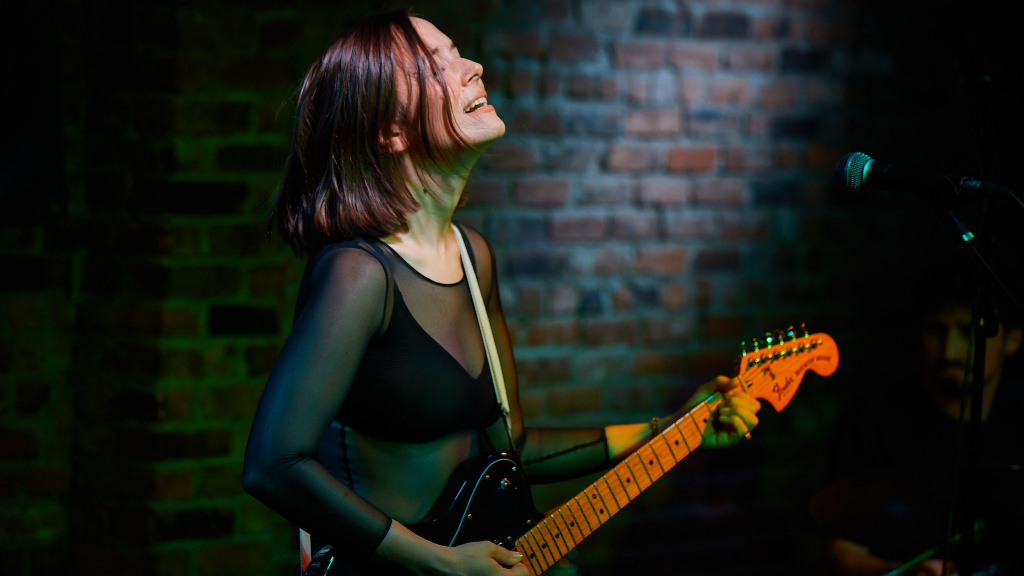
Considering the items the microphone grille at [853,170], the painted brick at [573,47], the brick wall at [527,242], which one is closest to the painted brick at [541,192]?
the brick wall at [527,242]

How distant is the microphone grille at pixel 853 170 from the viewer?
4.25 ft

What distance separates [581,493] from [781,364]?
18.7 inches

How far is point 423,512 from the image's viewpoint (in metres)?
1.38

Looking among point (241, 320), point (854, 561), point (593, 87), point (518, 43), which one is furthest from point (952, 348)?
point (241, 320)

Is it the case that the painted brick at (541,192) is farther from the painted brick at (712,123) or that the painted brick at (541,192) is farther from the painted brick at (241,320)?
the painted brick at (241,320)

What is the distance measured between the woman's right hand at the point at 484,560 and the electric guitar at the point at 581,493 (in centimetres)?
3

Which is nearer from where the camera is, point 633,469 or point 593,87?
point 633,469

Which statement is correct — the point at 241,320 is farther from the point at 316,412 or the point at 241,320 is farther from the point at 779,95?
the point at 779,95

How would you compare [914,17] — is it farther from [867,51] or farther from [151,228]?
[151,228]

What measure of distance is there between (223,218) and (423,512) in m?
1.09

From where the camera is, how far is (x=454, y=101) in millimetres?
1356

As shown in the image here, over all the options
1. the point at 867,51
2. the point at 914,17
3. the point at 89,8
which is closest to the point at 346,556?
the point at 89,8

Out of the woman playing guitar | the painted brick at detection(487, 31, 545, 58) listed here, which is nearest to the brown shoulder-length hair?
the woman playing guitar

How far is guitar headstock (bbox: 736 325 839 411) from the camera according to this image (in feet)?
4.98
